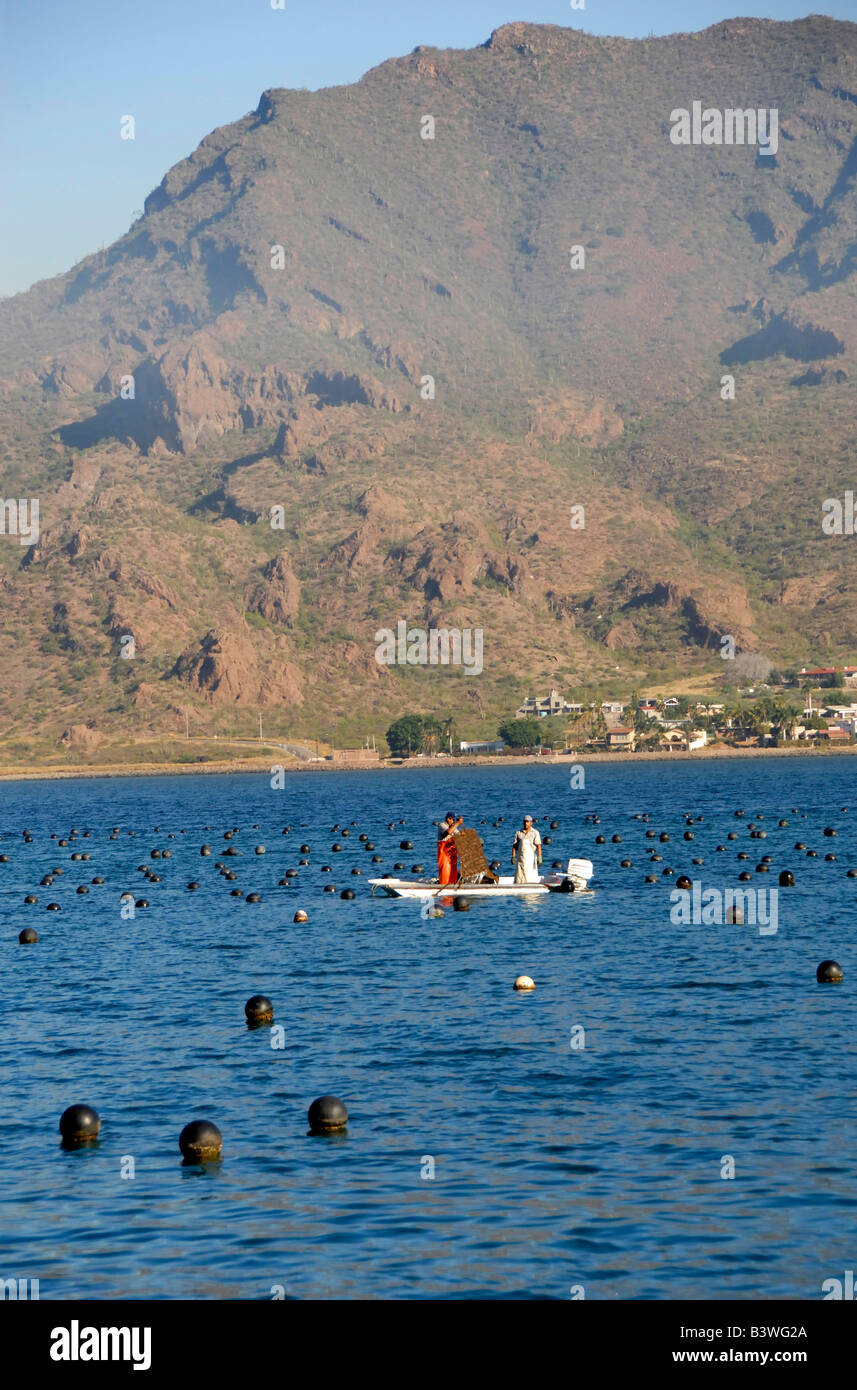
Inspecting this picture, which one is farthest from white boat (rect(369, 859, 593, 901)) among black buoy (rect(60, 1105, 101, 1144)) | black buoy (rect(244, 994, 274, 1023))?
black buoy (rect(60, 1105, 101, 1144))

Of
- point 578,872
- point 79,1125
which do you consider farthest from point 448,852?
point 79,1125

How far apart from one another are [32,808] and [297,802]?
1105 inches

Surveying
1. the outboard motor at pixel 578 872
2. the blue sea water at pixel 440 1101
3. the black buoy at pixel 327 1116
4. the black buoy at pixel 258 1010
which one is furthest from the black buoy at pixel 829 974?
the outboard motor at pixel 578 872

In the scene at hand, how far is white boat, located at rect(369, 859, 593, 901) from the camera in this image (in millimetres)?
53719

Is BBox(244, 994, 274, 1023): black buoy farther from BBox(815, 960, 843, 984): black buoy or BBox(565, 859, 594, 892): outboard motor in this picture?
BBox(565, 859, 594, 892): outboard motor

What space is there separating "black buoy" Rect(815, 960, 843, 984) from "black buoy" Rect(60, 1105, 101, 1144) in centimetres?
1841

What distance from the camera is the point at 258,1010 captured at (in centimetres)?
3259

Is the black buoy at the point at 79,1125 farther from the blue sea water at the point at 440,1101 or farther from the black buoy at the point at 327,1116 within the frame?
the black buoy at the point at 327,1116

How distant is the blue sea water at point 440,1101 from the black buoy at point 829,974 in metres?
0.51

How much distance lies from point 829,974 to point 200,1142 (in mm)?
18242

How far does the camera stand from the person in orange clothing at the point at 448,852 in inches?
2044

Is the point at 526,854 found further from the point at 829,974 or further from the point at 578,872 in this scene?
the point at 829,974

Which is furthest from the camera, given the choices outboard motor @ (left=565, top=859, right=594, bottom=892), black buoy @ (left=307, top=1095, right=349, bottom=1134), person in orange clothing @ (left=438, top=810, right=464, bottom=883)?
outboard motor @ (left=565, top=859, right=594, bottom=892)
